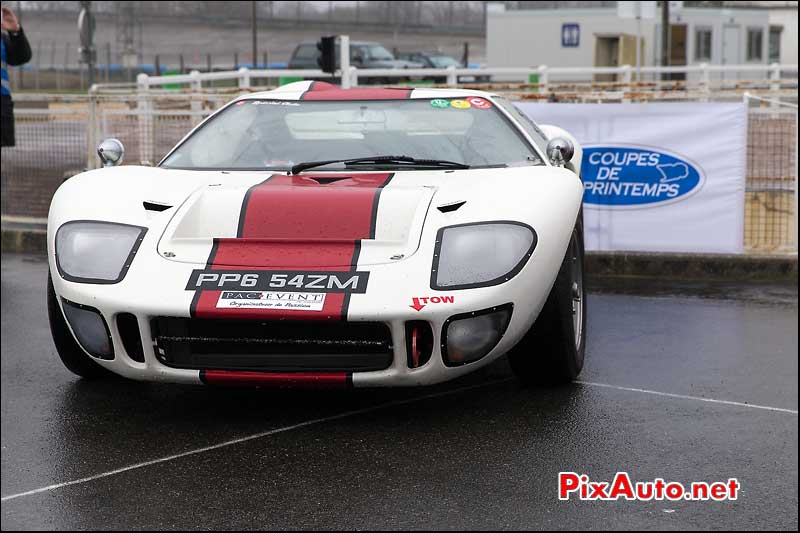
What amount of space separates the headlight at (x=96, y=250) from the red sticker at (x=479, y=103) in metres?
1.82

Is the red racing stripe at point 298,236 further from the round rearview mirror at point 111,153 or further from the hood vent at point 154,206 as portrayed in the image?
the round rearview mirror at point 111,153

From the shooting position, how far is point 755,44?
1649 inches

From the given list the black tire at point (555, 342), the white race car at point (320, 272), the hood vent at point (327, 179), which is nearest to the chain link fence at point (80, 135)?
the black tire at point (555, 342)

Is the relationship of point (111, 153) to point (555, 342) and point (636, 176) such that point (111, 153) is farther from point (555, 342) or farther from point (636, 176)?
point (636, 176)

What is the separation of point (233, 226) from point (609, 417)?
1.55 metres

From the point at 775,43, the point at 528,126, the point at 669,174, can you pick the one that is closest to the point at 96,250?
the point at 528,126

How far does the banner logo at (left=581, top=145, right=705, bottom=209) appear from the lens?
8.39m

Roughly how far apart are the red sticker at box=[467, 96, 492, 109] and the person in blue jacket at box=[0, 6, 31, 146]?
4.08 metres

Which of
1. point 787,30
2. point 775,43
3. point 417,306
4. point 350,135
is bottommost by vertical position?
point 417,306

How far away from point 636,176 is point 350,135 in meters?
3.56

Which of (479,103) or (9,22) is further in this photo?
(9,22)

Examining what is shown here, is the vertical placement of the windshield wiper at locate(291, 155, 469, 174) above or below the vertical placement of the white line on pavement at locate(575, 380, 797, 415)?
above

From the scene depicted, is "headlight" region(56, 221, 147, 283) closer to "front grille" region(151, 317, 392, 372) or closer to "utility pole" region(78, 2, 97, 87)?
"front grille" region(151, 317, 392, 372)

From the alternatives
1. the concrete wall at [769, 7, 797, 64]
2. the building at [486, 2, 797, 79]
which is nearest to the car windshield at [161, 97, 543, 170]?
the building at [486, 2, 797, 79]
